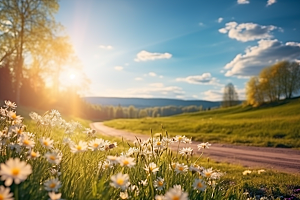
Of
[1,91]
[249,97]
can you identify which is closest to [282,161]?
[1,91]

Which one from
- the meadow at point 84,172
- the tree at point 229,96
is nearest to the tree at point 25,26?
the meadow at point 84,172

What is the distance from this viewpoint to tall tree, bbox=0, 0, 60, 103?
28469 millimetres

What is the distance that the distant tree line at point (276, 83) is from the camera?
7081 centimetres

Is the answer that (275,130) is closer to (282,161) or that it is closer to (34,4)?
(282,161)

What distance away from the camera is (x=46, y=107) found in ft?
177

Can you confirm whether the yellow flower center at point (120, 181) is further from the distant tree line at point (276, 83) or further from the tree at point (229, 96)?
the tree at point (229, 96)

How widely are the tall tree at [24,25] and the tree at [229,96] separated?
8423cm

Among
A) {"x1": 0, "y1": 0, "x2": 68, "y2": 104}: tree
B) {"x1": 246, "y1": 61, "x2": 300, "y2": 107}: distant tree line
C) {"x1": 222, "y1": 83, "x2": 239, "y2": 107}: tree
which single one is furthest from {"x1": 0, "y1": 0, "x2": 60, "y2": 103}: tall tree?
{"x1": 222, "y1": 83, "x2": 239, "y2": 107}: tree

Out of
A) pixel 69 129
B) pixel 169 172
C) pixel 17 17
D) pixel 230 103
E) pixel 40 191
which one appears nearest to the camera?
pixel 40 191

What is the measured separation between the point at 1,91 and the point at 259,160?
3792 centimetres

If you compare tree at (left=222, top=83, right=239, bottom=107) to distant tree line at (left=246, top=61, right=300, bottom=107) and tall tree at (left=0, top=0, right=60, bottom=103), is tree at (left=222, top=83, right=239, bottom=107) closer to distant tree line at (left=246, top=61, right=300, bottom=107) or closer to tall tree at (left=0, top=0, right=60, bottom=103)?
distant tree line at (left=246, top=61, right=300, bottom=107)

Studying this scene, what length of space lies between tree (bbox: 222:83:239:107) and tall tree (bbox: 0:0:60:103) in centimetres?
8423

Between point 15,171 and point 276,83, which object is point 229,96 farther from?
point 15,171

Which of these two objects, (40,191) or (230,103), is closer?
(40,191)
